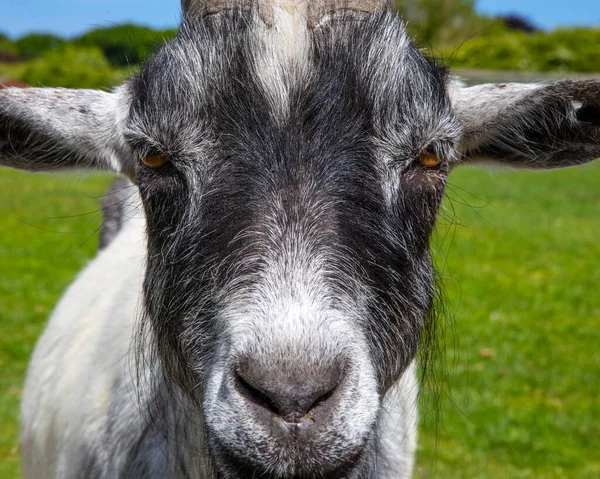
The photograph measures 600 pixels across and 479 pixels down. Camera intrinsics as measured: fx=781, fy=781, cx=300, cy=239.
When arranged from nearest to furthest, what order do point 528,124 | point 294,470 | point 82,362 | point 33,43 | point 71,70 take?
1. point 294,470
2. point 528,124
3. point 82,362
4. point 71,70
5. point 33,43

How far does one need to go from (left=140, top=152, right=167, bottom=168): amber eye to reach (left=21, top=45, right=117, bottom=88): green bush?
34114 millimetres

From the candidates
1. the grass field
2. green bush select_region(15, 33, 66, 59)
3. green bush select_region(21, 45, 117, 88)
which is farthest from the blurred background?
green bush select_region(15, 33, 66, 59)

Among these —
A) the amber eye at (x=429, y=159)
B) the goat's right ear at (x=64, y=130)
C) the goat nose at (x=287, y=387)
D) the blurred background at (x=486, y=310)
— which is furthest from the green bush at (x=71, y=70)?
the goat nose at (x=287, y=387)

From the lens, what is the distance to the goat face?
2561mm

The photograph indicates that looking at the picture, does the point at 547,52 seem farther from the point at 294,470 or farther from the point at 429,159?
the point at 294,470

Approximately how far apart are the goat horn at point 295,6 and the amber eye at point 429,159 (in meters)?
0.71

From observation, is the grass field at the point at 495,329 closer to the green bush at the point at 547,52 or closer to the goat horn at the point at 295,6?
the goat horn at the point at 295,6

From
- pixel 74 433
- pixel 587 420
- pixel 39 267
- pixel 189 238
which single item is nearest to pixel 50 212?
pixel 39 267

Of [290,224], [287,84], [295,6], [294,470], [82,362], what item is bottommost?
[82,362]

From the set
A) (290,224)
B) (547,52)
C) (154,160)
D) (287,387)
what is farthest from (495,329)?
(547,52)

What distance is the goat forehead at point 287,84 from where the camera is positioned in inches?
120

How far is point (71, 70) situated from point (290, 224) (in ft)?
125

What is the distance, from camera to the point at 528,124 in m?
3.75

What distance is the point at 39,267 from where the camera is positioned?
43.3 ft
